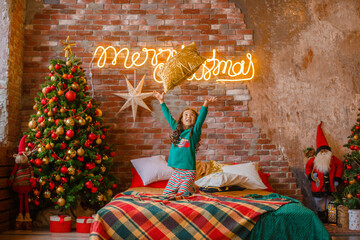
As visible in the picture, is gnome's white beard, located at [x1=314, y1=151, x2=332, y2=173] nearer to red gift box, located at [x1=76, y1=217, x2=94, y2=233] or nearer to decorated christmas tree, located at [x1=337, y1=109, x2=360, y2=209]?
decorated christmas tree, located at [x1=337, y1=109, x2=360, y2=209]

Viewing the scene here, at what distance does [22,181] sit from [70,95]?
1149 millimetres

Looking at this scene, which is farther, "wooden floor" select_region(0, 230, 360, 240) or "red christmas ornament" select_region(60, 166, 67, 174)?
"red christmas ornament" select_region(60, 166, 67, 174)

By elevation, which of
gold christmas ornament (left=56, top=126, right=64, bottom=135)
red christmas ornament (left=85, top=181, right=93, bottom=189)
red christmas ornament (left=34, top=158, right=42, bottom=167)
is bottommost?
red christmas ornament (left=85, top=181, right=93, bottom=189)

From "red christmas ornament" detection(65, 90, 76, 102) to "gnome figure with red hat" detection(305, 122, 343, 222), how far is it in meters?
3.30

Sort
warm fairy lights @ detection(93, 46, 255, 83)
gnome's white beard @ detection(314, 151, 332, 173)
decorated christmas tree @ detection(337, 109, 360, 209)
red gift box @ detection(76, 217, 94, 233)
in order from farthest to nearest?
warm fairy lights @ detection(93, 46, 255, 83)
gnome's white beard @ detection(314, 151, 332, 173)
decorated christmas tree @ detection(337, 109, 360, 209)
red gift box @ detection(76, 217, 94, 233)

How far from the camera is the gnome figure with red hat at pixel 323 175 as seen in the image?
15.1ft

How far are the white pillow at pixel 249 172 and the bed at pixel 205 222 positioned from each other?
143 cm

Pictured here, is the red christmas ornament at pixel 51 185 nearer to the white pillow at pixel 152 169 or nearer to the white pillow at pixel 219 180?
the white pillow at pixel 152 169

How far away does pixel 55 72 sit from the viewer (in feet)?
14.3

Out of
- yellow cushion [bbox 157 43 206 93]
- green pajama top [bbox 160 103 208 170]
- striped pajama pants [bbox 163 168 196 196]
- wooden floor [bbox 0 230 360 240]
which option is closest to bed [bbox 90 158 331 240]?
striped pajama pants [bbox 163 168 196 196]

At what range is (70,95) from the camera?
4.20 m

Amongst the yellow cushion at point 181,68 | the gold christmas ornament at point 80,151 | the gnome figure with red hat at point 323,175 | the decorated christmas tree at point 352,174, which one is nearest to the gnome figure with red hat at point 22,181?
the gold christmas ornament at point 80,151

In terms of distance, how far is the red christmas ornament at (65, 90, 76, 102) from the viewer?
4.20m

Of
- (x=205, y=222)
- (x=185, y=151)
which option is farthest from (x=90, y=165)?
(x=205, y=222)
